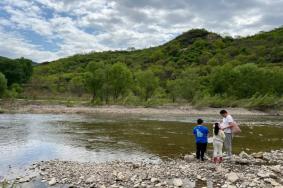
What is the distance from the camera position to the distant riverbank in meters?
60.8

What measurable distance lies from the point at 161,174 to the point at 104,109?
53.1 m

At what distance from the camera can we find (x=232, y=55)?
166m

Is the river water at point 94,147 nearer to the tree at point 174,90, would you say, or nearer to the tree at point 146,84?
the tree at point 146,84

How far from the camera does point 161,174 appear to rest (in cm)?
1346

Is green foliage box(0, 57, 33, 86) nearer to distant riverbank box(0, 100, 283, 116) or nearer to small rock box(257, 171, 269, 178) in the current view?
distant riverbank box(0, 100, 283, 116)

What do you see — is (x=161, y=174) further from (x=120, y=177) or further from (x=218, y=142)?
(x=218, y=142)

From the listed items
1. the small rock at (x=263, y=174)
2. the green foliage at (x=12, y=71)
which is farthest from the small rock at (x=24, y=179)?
the green foliage at (x=12, y=71)

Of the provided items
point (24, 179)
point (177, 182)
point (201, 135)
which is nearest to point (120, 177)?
point (177, 182)

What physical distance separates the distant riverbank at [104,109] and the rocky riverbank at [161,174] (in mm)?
45587

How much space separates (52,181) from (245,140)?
18151mm

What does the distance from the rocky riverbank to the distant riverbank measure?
4559 centimetres

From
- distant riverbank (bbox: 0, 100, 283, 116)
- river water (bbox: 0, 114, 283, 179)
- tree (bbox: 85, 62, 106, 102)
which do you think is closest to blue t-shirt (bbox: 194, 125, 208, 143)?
river water (bbox: 0, 114, 283, 179)

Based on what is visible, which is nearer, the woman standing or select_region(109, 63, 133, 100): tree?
the woman standing

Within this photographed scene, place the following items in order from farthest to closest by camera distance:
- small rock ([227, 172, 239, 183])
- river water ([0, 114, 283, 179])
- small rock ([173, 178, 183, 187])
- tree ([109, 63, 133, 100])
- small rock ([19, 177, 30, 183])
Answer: tree ([109, 63, 133, 100])
river water ([0, 114, 283, 179])
small rock ([19, 177, 30, 183])
small rock ([227, 172, 239, 183])
small rock ([173, 178, 183, 187])
